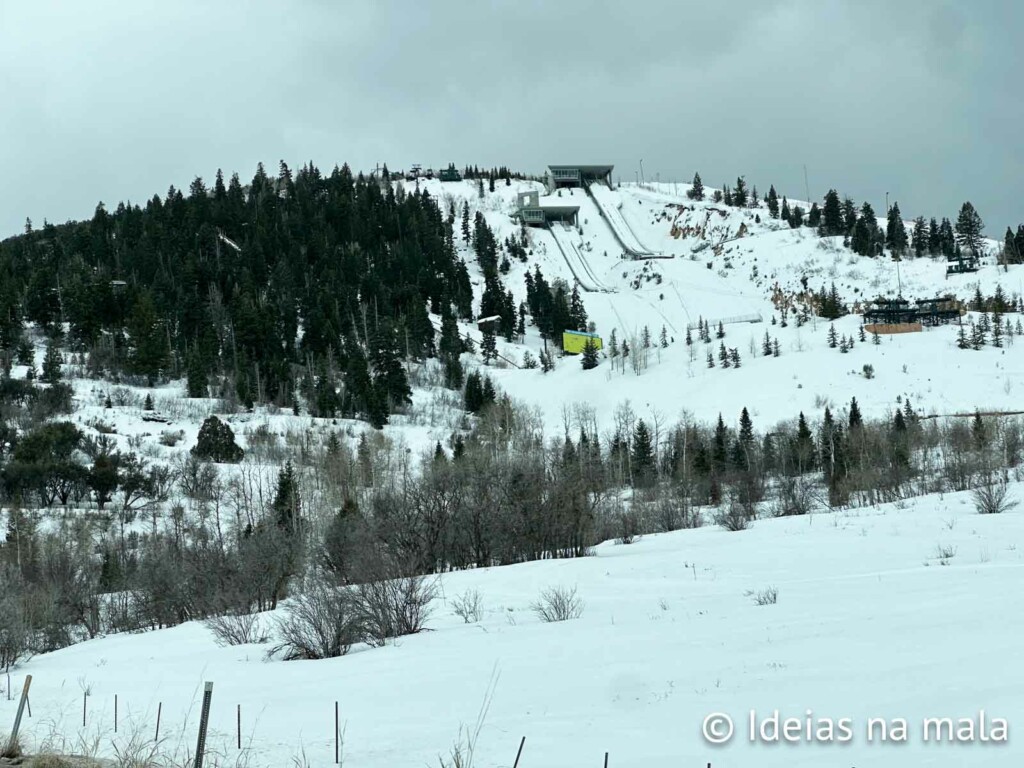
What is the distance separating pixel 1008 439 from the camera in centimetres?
5950

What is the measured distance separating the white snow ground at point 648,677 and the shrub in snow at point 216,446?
1852 inches

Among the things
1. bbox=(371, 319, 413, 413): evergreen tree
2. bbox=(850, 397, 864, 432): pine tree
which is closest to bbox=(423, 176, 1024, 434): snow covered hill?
bbox=(850, 397, 864, 432): pine tree

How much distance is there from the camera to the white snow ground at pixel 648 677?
8.50 meters

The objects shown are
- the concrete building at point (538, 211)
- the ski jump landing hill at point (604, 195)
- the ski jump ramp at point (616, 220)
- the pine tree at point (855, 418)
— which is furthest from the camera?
the concrete building at point (538, 211)

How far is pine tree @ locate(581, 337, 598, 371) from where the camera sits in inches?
3935

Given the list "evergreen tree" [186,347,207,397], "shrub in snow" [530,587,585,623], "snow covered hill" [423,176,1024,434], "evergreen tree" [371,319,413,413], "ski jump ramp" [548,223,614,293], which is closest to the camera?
"shrub in snow" [530,587,585,623]

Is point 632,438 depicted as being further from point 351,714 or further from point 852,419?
point 351,714

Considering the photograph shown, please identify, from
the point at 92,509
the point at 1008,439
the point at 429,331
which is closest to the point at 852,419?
the point at 1008,439

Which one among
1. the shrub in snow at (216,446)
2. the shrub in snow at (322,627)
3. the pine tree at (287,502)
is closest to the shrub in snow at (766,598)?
the shrub in snow at (322,627)

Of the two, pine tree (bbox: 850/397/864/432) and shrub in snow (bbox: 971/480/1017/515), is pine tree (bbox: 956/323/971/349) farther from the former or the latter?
shrub in snow (bbox: 971/480/1017/515)

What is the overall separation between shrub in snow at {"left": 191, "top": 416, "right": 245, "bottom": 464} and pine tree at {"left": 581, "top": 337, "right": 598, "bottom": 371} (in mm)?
43994

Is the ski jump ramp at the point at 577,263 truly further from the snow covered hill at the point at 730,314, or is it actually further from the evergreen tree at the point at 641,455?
the evergreen tree at the point at 641,455

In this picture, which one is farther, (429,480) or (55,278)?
(55,278)

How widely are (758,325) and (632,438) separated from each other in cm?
3024
